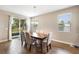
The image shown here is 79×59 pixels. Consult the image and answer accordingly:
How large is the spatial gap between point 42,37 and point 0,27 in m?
1.12

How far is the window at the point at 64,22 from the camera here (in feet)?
8.49

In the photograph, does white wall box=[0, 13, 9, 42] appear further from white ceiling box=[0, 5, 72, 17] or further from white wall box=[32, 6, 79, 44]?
white wall box=[32, 6, 79, 44]

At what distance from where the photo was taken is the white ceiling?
2.50 m

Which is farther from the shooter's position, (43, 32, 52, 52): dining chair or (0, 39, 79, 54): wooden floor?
(43, 32, 52, 52): dining chair

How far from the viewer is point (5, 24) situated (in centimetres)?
263

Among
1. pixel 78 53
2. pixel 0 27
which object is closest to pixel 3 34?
pixel 0 27

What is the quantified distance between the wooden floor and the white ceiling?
2.62 ft

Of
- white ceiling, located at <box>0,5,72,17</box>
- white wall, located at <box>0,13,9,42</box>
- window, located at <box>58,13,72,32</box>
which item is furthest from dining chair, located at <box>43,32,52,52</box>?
white wall, located at <box>0,13,9,42</box>

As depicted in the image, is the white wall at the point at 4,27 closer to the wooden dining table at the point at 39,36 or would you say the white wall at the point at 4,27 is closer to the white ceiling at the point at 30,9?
the white ceiling at the point at 30,9

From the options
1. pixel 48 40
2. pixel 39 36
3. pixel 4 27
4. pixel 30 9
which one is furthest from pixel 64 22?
pixel 4 27

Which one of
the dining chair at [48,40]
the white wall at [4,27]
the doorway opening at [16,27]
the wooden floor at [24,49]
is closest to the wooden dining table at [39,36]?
the dining chair at [48,40]

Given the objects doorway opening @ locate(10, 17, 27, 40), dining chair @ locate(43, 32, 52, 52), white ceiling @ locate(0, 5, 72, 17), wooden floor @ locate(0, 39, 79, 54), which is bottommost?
wooden floor @ locate(0, 39, 79, 54)

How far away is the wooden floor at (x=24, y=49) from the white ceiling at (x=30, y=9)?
31.4 inches
